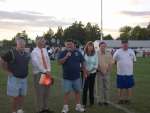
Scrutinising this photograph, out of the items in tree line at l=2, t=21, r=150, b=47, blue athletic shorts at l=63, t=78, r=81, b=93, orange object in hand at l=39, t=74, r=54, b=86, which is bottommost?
tree line at l=2, t=21, r=150, b=47

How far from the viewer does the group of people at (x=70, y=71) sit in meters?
12.2

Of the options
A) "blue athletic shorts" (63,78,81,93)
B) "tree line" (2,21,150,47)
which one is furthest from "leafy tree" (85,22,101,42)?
"blue athletic shorts" (63,78,81,93)

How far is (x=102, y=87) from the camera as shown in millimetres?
14836

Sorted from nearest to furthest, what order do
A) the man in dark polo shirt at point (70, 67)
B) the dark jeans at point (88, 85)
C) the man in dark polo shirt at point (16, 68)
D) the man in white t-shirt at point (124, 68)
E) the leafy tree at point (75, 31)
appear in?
1. the man in dark polo shirt at point (16, 68)
2. the man in dark polo shirt at point (70, 67)
3. the dark jeans at point (88, 85)
4. the man in white t-shirt at point (124, 68)
5. the leafy tree at point (75, 31)

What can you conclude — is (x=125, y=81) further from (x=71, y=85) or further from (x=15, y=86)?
(x=15, y=86)

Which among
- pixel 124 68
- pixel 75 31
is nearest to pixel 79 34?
pixel 75 31

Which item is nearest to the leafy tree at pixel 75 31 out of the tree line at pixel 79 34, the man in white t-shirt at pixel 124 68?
the tree line at pixel 79 34

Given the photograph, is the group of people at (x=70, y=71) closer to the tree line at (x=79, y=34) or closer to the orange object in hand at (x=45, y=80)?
the orange object in hand at (x=45, y=80)

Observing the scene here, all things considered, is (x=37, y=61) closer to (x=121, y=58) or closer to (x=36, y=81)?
(x=36, y=81)

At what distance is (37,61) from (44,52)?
333 mm

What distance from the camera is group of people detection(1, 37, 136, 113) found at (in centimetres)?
1223

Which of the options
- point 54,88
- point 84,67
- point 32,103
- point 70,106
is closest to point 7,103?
point 32,103

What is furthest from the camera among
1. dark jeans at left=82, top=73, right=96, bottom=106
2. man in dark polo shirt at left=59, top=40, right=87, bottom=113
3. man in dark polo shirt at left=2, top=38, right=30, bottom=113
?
dark jeans at left=82, top=73, right=96, bottom=106

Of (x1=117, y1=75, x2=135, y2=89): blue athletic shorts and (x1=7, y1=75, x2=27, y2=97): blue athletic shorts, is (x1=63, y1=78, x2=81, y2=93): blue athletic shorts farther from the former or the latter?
(x1=117, y1=75, x2=135, y2=89): blue athletic shorts
